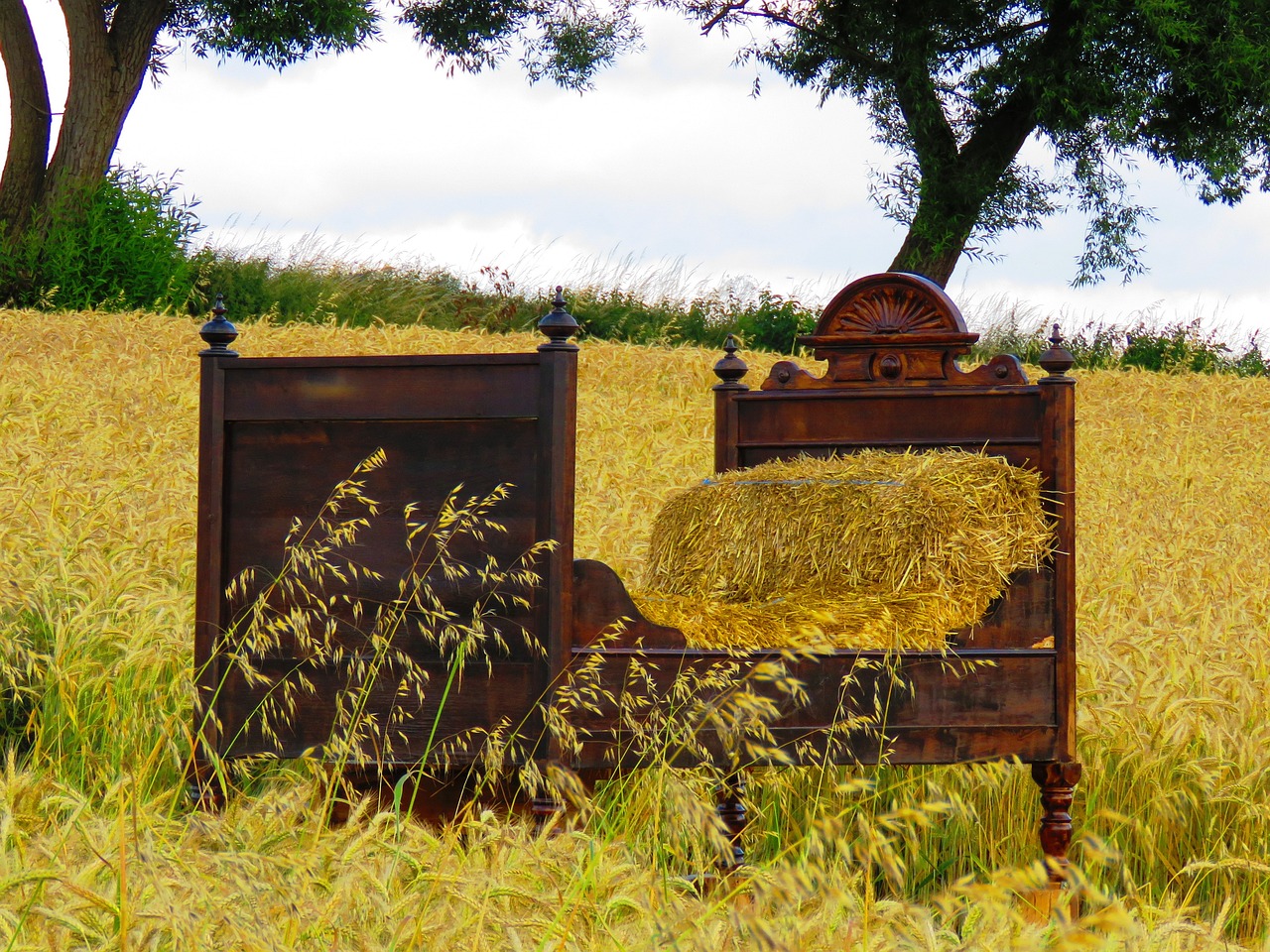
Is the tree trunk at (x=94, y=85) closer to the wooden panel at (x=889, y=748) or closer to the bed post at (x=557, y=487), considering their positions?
the bed post at (x=557, y=487)

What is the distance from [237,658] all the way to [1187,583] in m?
4.85

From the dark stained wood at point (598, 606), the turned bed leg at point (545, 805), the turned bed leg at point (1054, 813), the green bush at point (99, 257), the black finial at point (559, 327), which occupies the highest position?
the green bush at point (99, 257)

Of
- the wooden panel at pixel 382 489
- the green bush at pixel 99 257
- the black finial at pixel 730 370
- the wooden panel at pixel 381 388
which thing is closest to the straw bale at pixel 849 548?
the black finial at pixel 730 370

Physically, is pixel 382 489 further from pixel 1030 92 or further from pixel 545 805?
pixel 1030 92

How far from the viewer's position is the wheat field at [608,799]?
2055mm

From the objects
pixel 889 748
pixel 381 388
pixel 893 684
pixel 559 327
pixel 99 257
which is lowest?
pixel 889 748

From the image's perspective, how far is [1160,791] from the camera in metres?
3.99

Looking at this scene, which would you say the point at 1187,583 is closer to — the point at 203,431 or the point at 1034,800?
the point at 1034,800

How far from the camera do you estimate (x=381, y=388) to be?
338 cm

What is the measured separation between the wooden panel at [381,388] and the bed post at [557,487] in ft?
0.19

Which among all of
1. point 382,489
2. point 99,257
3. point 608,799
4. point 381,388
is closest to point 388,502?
point 382,489

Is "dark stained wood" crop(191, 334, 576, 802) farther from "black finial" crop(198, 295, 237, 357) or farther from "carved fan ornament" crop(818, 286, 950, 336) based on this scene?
"carved fan ornament" crop(818, 286, 950, 336)

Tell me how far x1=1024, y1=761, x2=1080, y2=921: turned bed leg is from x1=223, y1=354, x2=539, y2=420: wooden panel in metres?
1.93

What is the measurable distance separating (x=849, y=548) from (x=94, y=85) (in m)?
14.9
